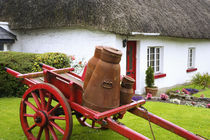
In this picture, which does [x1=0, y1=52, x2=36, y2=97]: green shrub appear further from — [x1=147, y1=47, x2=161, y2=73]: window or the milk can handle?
[x1=147, y1=47, x2=161, y2=73]: window

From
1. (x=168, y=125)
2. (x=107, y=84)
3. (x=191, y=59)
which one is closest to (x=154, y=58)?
(x=191, y=59)

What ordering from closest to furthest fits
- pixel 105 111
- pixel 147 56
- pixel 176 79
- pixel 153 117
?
pixel 105 111 → pixel 153 117 → pixel 147 56 → pixel 176 79

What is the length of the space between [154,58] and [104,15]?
333 centimetres

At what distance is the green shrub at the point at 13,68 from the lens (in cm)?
670

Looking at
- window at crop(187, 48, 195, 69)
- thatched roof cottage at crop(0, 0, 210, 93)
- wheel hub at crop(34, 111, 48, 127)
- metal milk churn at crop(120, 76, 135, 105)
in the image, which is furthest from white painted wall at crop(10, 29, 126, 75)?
window at crop(187, 48, 195, 69)

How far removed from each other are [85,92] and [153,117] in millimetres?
1047

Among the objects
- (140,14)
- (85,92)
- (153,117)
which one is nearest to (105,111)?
(85,92)

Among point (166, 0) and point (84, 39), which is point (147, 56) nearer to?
point (84, 39)

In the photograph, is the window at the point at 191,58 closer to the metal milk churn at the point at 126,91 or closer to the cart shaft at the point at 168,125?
the cart shaft at the point at 168,125

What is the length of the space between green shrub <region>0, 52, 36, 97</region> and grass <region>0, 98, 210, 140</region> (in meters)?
0.34

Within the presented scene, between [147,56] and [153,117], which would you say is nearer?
[153,117]

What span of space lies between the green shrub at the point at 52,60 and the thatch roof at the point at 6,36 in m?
2.61

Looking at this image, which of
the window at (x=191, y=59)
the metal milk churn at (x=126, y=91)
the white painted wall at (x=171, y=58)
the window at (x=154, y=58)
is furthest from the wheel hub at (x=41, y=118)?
the window at (x=191, y=59)

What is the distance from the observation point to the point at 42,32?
9.16 meters
